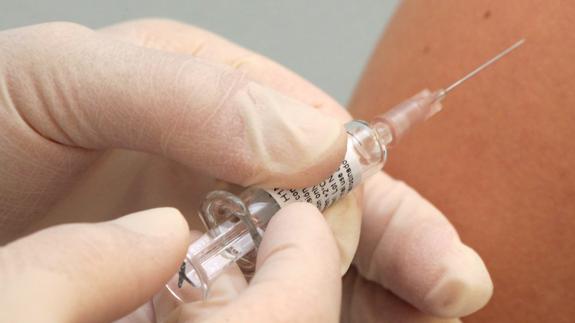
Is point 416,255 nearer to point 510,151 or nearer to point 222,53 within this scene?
point 510,151

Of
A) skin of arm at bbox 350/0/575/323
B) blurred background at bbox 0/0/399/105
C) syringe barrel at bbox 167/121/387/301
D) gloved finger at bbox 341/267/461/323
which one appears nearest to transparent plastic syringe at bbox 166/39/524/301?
syringe barrel at bbox 167/121/387/301

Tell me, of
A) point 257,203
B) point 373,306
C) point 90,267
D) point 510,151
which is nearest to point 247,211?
point 257,203

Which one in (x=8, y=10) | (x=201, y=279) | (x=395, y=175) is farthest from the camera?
(x=8, y=10)

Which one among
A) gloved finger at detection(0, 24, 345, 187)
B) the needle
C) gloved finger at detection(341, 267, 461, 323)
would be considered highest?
the needle

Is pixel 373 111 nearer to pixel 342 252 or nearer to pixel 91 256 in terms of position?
pixel 342 252

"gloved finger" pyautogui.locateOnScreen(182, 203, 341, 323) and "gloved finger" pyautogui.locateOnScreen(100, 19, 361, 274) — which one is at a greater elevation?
"gloved finger" pyautogui.locateOnScreen(100, 19, 361, 274)

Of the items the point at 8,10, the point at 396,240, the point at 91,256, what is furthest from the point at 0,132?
the point at 8,10

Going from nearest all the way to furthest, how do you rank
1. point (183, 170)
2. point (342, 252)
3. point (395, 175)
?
point (342, 252) → point (183, 170) → point (395, 175)

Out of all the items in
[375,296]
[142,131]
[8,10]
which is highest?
[142,131]

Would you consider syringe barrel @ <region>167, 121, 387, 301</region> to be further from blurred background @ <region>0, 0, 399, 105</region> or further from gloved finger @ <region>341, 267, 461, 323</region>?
blurred background @ <region>0, 0, 399, 105</region>
